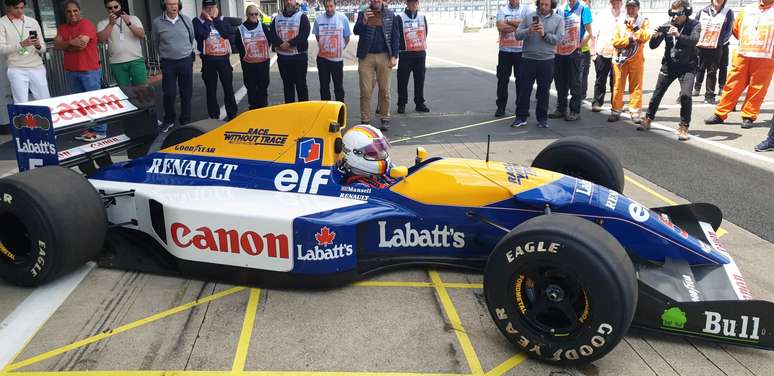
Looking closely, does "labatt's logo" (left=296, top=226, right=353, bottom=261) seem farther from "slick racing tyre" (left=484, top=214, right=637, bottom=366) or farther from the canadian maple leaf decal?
"slick racing tyre" (left=484, top=214, right=637, bottom=366)

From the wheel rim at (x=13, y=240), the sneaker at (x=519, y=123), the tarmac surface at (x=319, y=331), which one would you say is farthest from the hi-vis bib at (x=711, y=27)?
the wheel rim at (x=13, y=240)

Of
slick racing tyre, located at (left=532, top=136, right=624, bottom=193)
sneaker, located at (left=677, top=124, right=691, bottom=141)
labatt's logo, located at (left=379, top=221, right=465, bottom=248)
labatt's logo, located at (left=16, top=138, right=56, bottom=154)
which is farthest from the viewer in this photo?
sneaker, located at (left=677, top=124, right=691, bottom=141)

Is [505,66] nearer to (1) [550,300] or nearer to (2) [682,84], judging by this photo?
(2) [682,84]

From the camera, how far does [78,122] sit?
5047 mm

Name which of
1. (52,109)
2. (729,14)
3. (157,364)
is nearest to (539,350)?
(157,364)

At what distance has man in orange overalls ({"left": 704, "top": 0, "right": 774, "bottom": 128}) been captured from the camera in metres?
9.20

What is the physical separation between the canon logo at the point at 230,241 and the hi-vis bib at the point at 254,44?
19.6ft

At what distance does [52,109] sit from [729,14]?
1065cm

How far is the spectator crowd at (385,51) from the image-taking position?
337 inches

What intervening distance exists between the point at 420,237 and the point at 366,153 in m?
0.76

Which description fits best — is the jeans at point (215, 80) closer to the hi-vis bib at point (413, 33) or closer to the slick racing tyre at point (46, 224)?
the hi-vis bib at point (413, 33)

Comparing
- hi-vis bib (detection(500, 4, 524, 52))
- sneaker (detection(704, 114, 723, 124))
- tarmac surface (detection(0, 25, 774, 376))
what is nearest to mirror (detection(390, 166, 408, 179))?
tarmac surface (detection(0, 25, 774, 376))

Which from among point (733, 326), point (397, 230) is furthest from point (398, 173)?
point (733, 326)

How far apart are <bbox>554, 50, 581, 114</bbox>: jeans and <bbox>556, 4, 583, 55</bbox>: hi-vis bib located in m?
0.10
